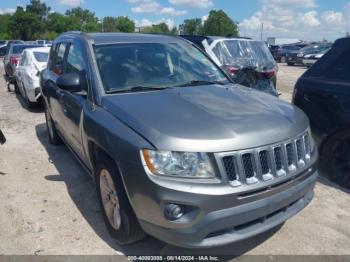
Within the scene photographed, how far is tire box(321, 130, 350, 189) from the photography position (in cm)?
463

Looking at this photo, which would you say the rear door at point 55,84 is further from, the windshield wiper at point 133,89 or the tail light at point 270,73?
the tail light at point 270,73

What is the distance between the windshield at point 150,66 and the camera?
12.5 ft

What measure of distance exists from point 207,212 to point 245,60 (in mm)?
5500

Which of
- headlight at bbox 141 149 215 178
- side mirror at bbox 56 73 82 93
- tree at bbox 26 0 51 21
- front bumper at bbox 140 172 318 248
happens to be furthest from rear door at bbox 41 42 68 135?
tree at bbox 26 0 51 21

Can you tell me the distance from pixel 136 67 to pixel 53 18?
92.0m

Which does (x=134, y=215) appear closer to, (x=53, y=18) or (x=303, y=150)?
(x=303, y=150)

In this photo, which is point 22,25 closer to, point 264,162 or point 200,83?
point 200,83

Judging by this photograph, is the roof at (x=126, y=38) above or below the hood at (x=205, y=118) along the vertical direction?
above

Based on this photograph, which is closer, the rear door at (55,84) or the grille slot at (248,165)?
the grille slot at (248,165)

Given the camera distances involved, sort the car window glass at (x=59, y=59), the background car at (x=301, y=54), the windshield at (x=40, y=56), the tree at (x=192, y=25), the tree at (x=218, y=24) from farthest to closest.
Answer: the tree at (x=192, y=25)
the tree at (x=218, y=24)
the background car at (x=301, y=54)
the windshield at (x=40, y=56)
the car window glass at (x=59, y=59)

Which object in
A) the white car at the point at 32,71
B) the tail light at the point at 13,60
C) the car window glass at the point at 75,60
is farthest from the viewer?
the tail light at the point at 13,60

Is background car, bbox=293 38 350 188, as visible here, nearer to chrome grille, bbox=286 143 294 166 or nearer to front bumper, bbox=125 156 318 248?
chrome grille, bbox=286 143 294 166

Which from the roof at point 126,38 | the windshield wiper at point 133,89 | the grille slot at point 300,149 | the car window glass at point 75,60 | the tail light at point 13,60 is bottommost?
the grille slot at point 300,149

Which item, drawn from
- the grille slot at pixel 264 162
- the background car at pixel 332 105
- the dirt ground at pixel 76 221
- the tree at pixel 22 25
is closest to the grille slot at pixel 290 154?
the grille slot at pixel 264 162
